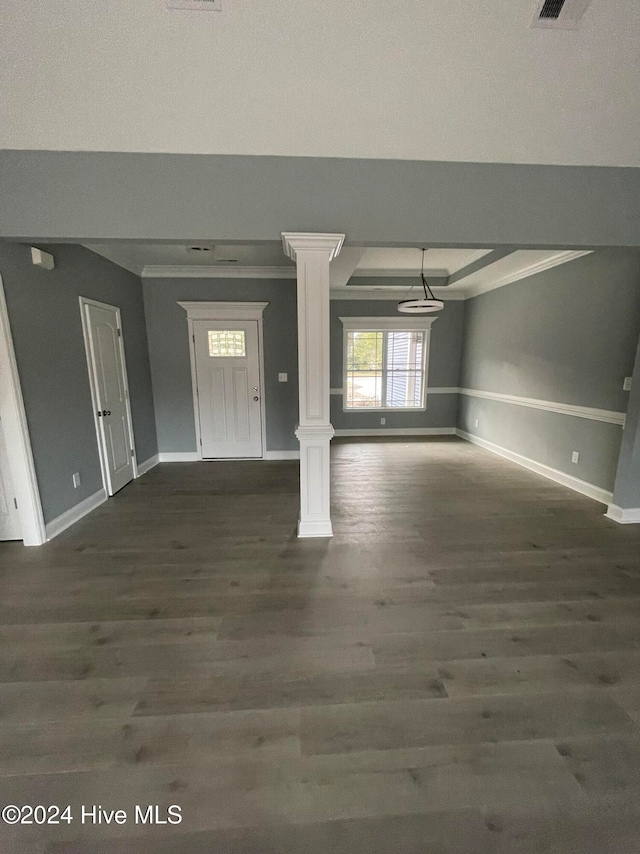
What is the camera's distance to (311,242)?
2318 mm

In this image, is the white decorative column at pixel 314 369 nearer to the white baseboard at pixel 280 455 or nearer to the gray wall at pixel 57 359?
the gray wall at pixel 57 359

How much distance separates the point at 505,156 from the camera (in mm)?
2225

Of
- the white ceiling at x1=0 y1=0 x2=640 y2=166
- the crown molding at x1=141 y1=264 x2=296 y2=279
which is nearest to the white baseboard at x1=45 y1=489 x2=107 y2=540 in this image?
the white ceiling at x1=0 y1=0 x2=640 y2=166

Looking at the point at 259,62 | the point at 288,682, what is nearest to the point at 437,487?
the point at 288,682

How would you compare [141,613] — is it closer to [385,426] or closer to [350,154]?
[350,154]

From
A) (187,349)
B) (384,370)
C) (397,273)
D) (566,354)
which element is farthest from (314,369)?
(384,370)

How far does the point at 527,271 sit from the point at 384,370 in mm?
2795

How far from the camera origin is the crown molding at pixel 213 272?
4.44 m

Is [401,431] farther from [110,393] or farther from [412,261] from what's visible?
[110,393]

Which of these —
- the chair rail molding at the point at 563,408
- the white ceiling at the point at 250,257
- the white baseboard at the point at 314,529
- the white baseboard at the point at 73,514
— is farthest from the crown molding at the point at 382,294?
the white baseboard at the point at 73,514

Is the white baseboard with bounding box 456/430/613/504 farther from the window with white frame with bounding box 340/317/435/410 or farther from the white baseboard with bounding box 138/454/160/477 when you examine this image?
the white baseboard with bounding box 138/454/160/477

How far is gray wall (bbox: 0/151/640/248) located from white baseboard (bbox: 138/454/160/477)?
2.83m

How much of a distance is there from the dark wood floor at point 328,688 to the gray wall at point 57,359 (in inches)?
25.6

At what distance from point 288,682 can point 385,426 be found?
5536 millimetres
